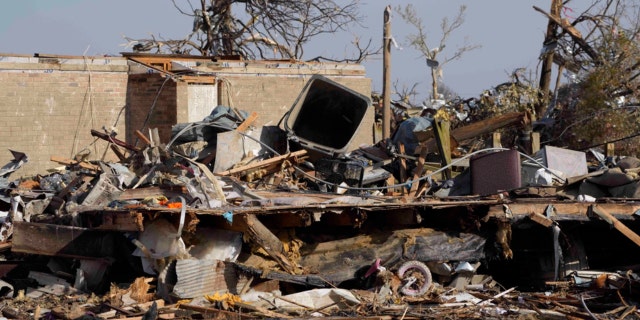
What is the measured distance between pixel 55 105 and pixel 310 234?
24.9ft

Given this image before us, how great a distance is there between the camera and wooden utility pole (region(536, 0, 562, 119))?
21.5m

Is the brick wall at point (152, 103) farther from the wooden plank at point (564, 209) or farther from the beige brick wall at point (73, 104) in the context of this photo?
the wooden plank at point (564, 209)

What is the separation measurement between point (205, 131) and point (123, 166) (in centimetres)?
168

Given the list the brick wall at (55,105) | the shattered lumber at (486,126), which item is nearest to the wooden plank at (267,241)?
the shattered lumber at (486,126)

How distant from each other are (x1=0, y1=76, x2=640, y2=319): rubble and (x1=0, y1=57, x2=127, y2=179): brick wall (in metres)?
2.92

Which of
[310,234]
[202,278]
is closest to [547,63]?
[310,234]

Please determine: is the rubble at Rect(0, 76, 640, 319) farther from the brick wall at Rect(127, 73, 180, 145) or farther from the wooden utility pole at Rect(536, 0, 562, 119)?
the wooden utility pole at Rect(536, 0, 562, 119)

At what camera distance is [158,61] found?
17.7m

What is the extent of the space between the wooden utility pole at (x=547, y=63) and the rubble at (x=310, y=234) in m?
8.09

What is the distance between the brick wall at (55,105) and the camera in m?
16.2

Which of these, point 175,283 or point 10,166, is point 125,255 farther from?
point 10,166

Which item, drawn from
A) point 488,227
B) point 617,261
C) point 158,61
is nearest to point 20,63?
point 158,61

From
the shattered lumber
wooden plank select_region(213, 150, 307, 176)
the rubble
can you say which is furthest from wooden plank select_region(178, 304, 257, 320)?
the shattered lumber

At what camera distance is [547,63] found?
22438 mm
